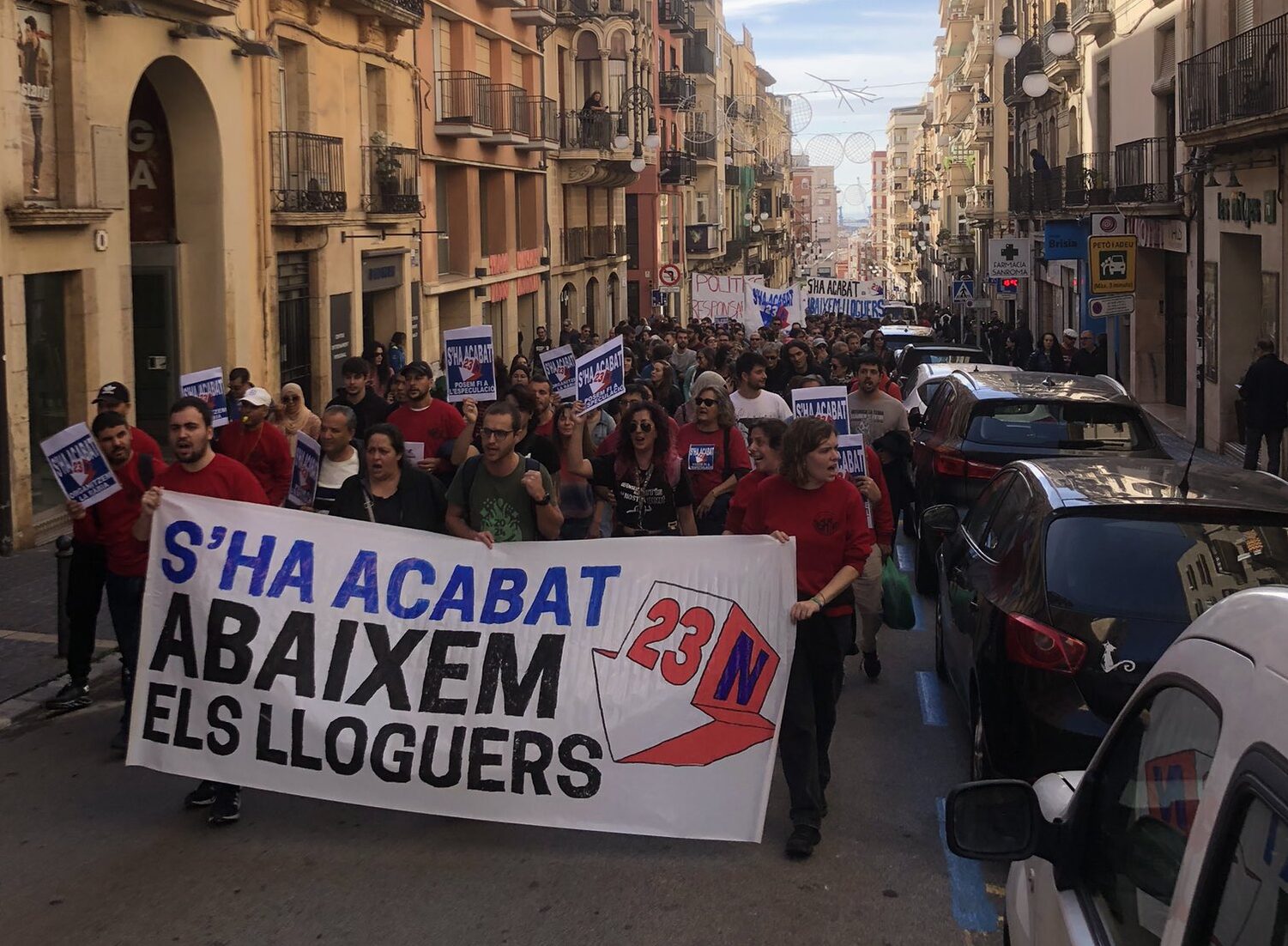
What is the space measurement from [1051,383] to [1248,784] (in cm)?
1057

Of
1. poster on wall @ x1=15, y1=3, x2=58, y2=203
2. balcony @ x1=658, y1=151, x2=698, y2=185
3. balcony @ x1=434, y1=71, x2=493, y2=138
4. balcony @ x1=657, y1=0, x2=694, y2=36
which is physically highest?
balcony @ x1=657, y1=0, x2=694, y2=36

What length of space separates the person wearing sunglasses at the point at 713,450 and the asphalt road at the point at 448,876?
101 inches

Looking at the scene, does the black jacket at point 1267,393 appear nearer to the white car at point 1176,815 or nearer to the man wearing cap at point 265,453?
the man wearing cap at point 265,453

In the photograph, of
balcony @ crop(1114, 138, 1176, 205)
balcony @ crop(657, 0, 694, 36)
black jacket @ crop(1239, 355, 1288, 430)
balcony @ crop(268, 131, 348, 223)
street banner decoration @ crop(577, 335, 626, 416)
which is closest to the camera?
street banner decoration @ crop(577, 335, 626, 416)

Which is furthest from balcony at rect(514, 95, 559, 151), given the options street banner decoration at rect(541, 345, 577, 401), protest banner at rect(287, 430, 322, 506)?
protest banner at rect(287, 430, 322, 506)

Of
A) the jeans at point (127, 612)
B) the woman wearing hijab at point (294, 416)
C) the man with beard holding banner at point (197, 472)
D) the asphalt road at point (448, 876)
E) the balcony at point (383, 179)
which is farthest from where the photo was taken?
the balcony at point (383, 179)

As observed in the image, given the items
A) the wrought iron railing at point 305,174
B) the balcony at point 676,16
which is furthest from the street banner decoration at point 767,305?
the balcony at point 676,16

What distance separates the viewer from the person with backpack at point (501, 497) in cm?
749

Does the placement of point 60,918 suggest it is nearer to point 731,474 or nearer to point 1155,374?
point 731,474

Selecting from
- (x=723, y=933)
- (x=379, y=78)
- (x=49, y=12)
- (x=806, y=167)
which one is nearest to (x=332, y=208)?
(x=379, y=78)

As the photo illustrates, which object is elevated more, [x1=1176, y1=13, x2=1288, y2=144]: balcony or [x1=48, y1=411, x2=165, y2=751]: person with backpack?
[x1=1176, y1=13, x2=1288, y2=144]: balcony

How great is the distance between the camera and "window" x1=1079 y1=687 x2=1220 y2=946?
2387 millimetres

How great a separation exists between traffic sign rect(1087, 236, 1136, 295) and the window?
67.1 ft

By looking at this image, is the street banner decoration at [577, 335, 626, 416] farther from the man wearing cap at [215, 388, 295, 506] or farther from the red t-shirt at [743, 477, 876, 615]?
the red t-shirt at [743, 477, 876, 615]
